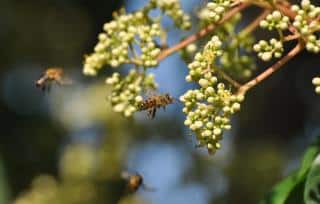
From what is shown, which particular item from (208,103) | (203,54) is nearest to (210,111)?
(208,103)

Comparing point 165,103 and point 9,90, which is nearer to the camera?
point 165,103

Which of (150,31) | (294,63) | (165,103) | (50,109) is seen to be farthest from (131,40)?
(50,109)

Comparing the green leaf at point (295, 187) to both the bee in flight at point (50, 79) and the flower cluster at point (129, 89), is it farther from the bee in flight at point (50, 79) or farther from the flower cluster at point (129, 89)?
the bee in flight at point (50, 79)

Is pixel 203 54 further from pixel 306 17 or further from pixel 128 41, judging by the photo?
pixel 128 41

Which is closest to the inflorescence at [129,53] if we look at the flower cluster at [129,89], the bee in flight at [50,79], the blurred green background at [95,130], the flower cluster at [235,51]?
the flower cluster at [129,89]

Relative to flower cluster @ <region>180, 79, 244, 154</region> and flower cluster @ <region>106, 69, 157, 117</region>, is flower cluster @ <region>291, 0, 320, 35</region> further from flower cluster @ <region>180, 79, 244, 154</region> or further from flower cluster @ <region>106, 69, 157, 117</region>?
flower cluster @ <region>106, 69, 157, 117</region>

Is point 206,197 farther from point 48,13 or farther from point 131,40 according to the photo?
point 131,40
